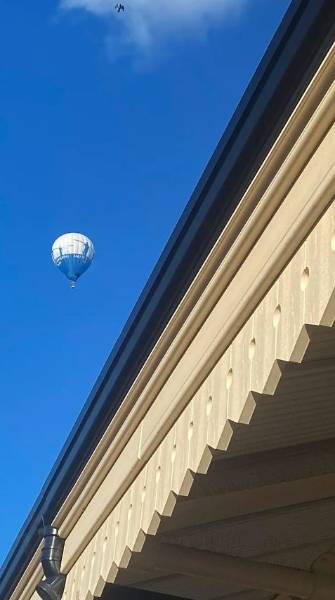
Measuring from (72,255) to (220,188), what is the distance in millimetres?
12496

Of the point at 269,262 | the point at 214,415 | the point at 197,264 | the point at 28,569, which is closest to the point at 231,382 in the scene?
the point at 214,415

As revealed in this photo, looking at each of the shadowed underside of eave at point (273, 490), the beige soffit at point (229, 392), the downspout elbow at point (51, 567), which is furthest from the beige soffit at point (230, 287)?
the downspout elbow at point (51, 567)

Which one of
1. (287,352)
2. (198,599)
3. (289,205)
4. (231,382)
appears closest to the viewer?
(287,352)

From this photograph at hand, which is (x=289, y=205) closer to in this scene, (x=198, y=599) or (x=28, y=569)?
(x=198, y=599)

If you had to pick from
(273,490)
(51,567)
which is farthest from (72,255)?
(273,490)

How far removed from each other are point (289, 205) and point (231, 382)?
629 mm

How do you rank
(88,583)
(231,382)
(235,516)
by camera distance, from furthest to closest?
(88,583) < (235,516) < (231,382)

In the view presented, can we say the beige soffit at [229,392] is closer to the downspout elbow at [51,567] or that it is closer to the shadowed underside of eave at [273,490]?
the shadowed underside of eave at [273,490]

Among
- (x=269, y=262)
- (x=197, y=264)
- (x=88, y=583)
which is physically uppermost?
(x=197, y=264)

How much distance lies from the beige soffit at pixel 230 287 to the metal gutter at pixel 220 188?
71 millimetres

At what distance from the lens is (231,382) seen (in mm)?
3105

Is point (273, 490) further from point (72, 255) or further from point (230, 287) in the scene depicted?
point (72, 255)

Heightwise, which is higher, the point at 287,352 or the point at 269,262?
the point at 269,262

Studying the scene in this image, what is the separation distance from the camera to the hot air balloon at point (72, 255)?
15570 millimetres
